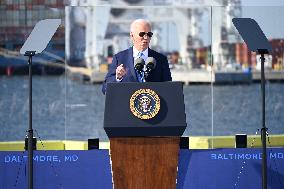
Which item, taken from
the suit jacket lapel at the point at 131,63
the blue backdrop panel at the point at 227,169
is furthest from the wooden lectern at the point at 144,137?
the blue backdrop panel at the point at 227,169

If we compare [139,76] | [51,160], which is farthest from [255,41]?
[51,160]

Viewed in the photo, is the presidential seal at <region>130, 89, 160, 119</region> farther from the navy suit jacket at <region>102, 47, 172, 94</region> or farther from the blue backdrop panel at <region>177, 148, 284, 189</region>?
the blue backdrop panel at <region>177, 148, 284, 189</region>

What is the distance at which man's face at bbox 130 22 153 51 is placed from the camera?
20.6ft

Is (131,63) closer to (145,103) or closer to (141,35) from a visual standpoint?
(141,35)

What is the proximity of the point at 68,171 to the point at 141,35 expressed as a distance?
4.80 feet

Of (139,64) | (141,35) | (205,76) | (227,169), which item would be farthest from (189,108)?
(139,64)

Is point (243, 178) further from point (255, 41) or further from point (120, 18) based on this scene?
point (120, 18)

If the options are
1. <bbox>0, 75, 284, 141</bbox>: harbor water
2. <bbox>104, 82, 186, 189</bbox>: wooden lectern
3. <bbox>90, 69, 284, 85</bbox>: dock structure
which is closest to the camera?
<bbox>104, 82, 186, 189</bbox>: wooden lectern

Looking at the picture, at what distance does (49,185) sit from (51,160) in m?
0.20

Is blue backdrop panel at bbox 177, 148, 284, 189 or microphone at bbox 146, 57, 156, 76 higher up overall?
microphone at bbox 146, 57, 156, 76

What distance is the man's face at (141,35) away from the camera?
20.6 ft

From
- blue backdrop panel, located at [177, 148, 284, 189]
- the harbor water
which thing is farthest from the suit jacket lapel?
the harbor water

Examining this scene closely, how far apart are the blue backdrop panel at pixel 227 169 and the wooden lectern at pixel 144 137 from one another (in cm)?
103

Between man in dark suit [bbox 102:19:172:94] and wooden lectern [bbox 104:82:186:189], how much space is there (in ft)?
0.89
